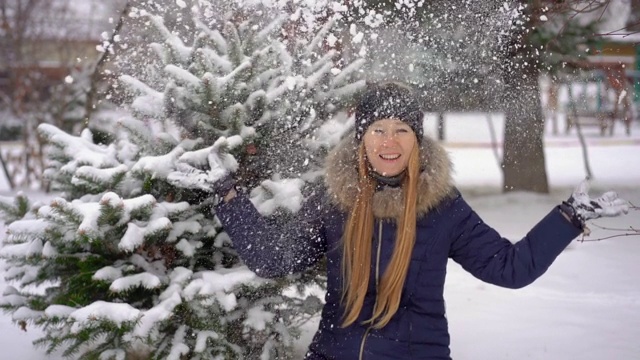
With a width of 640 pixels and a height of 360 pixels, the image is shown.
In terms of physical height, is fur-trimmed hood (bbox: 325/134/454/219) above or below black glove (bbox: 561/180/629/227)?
above

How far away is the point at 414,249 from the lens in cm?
238

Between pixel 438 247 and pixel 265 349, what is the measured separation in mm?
877

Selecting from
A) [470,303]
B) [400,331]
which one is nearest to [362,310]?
[400,331]

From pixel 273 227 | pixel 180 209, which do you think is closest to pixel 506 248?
pixel 273 227

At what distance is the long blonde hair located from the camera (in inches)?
92.0

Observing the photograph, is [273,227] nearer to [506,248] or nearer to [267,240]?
[267,240]

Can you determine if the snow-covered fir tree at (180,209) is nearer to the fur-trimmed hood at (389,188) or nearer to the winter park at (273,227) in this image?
the winter park at (273,227)

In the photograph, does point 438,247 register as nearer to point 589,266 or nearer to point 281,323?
point 281,323

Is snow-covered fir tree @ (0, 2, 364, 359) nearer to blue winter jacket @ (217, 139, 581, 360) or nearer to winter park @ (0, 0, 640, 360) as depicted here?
winter park @ (0, 0, 640, 360)

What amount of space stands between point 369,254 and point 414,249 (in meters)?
0.16

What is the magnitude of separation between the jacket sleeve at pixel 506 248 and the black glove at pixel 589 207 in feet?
0.11

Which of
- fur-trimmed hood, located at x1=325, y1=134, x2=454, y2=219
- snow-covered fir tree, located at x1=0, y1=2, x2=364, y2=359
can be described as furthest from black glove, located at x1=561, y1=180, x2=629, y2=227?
snow-covered fir tree, located at x1=0, y1=2, x2=364, y2=359

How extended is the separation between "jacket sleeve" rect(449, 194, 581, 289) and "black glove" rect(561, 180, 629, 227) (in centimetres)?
3

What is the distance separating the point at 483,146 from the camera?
17.0m
